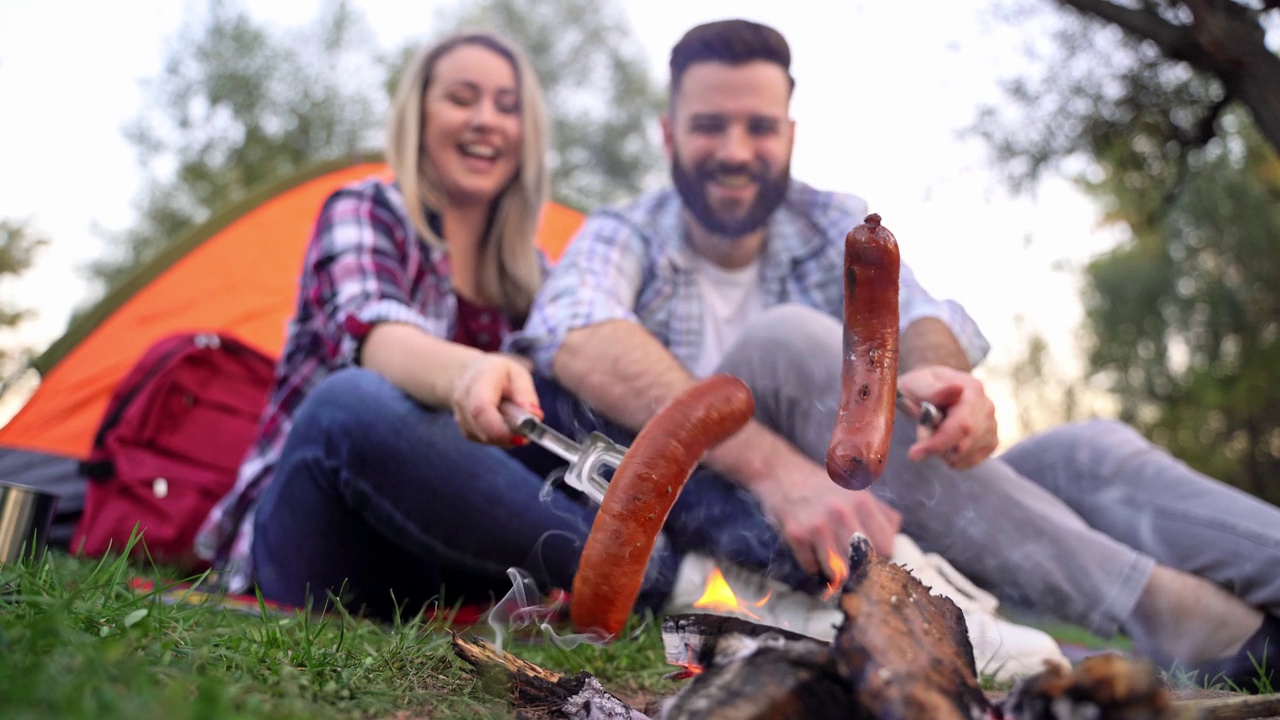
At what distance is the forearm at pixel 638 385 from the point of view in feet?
6.33

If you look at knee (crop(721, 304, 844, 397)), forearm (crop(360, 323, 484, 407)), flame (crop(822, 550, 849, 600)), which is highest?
knee (crop(721, 304, 844, 397))

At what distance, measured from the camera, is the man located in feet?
6.11

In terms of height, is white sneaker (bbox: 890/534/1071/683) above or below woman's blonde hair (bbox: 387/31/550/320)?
below

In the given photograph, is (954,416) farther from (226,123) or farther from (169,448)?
(226,123)

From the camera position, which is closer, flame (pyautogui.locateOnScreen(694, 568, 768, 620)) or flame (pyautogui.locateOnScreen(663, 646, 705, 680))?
flame (pyautogui.locateOnScreen(663, 646, 705, 680))

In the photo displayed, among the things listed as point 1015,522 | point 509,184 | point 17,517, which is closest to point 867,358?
point 1015,522

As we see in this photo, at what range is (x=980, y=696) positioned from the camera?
1047 millimetres

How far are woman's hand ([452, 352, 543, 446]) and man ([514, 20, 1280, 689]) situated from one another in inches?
14.3

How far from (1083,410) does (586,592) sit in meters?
13.5

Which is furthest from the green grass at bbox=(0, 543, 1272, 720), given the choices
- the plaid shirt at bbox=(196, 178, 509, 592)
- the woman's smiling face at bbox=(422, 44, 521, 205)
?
the woman's smiling face at bbox=(422, 44, 521, 205)

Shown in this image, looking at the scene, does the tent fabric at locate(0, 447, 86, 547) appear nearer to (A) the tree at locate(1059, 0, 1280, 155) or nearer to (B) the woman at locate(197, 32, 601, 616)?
(B) the woman at locate(197, 32, 601, 616)

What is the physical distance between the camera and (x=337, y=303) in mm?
2453

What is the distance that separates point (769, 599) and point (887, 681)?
999mm

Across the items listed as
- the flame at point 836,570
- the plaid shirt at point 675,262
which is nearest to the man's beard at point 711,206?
the plaid shirt at point 675,262
